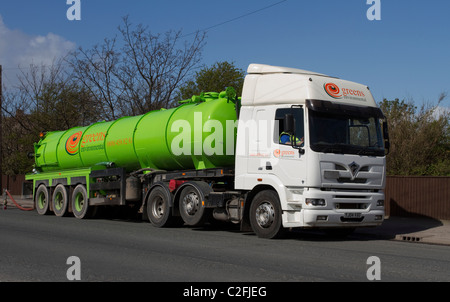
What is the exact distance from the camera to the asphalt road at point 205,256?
780 cm

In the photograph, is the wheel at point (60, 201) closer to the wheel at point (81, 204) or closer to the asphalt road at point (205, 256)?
the wheel at point (81, 204)

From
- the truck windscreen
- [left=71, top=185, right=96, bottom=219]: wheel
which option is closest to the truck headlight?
the truck windscreen

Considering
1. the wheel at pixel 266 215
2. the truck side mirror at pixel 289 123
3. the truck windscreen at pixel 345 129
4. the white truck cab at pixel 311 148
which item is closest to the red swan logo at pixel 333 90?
the white truck cab at pixel 311 148

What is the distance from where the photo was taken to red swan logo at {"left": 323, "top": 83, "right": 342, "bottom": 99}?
12469 mm

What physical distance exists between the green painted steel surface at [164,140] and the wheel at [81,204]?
85 cm

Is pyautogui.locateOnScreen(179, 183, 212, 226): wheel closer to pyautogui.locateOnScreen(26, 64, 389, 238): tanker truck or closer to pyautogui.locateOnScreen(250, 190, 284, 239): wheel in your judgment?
pyautogui.locateOnScreen(26, 64, 389, 238): tanker truck

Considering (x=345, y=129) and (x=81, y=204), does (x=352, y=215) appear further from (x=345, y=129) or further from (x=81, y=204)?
(x=81, y=204)

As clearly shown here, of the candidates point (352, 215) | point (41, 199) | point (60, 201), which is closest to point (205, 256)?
point (352, 215)

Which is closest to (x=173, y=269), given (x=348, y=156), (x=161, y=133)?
(x=348, y=156)

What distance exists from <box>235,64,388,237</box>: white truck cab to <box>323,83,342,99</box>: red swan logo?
0.03 meters
